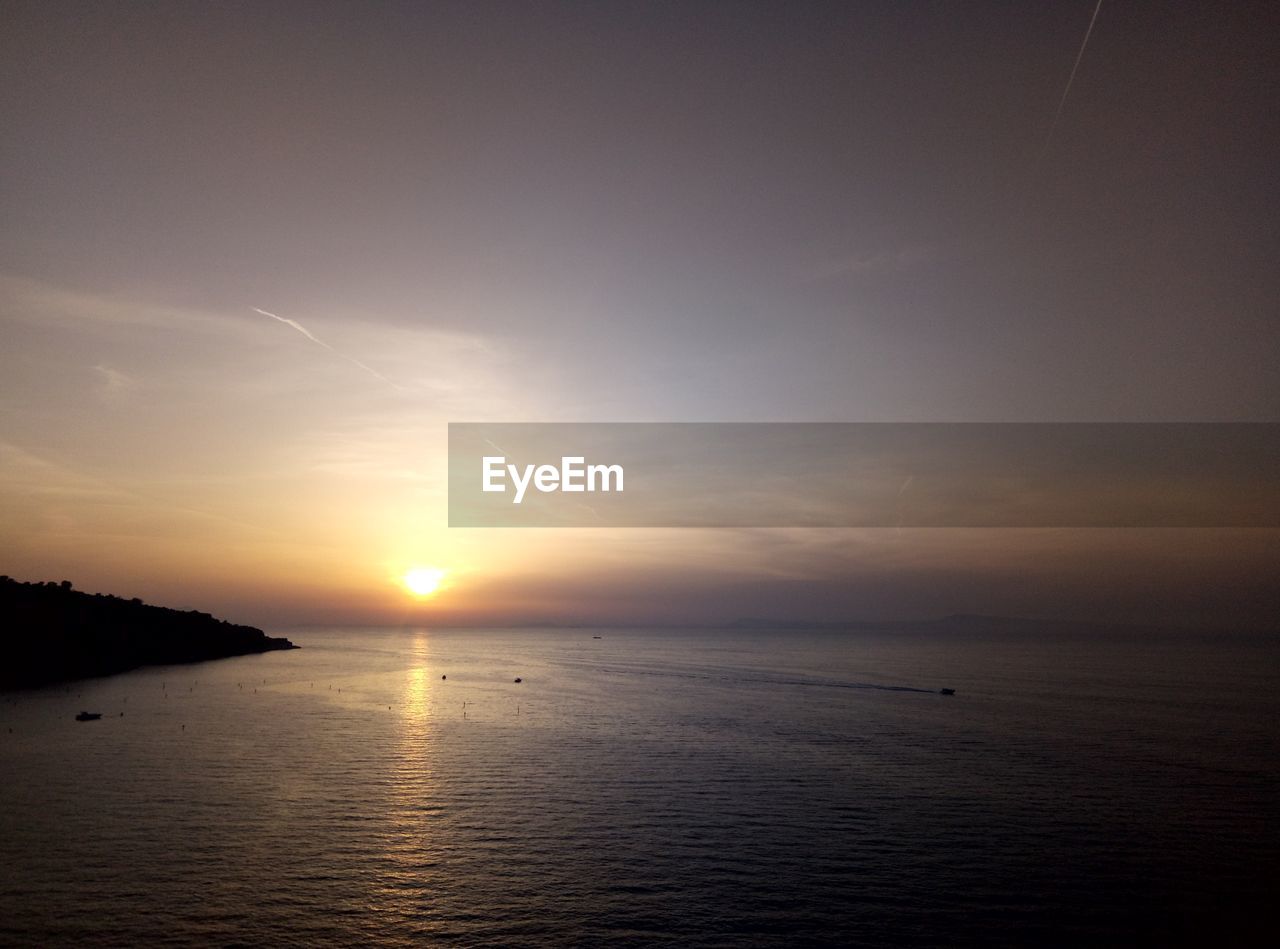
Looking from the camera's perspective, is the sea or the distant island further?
the distant island

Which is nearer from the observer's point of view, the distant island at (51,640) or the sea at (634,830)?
the sea at (634,830)

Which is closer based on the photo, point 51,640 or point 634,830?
point 634,830

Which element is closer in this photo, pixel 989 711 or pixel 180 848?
pixel 180 848

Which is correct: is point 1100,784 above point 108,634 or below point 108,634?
below

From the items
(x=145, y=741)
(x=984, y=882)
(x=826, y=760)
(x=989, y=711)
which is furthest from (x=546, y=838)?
(x=989, y=711)

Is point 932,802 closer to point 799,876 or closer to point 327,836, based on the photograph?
point 799,876

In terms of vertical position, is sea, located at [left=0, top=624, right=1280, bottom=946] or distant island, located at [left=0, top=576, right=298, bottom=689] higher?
distant island, located at [left=0, top=576, right=298, bottom=689]

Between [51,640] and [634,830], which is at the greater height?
[51,640]

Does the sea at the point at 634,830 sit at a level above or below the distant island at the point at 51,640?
below
